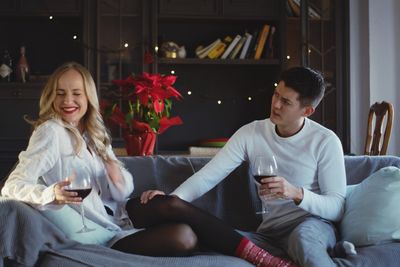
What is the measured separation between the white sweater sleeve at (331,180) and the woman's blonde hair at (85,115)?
2.54 feet

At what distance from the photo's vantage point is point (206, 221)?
206 centimetres

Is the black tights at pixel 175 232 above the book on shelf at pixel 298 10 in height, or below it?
below

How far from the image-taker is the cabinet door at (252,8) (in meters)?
4.97

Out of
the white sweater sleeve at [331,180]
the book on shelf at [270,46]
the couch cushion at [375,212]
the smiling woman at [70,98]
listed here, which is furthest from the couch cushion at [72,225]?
the book on shelf at [270,46]

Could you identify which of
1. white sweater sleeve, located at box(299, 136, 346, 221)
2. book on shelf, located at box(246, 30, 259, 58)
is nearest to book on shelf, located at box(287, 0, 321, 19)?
book on shelf, located at box(246, 30, 259, 58)

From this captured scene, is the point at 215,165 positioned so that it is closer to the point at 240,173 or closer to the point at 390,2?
the point at 240,173

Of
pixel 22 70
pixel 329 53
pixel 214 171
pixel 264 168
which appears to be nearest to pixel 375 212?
pixel 264 168

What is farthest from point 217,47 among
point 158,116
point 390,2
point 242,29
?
point 158,116

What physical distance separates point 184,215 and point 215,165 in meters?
0.35

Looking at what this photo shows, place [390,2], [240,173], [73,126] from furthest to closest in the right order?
→ [390,2] → [240,173] → [73,126]

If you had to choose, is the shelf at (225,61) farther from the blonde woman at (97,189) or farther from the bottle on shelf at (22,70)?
the blonde woman at (97,189)

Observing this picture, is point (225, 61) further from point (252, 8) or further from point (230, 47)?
point (252, 8)

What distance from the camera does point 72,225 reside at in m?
2.02

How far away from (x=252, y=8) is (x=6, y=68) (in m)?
2.04
